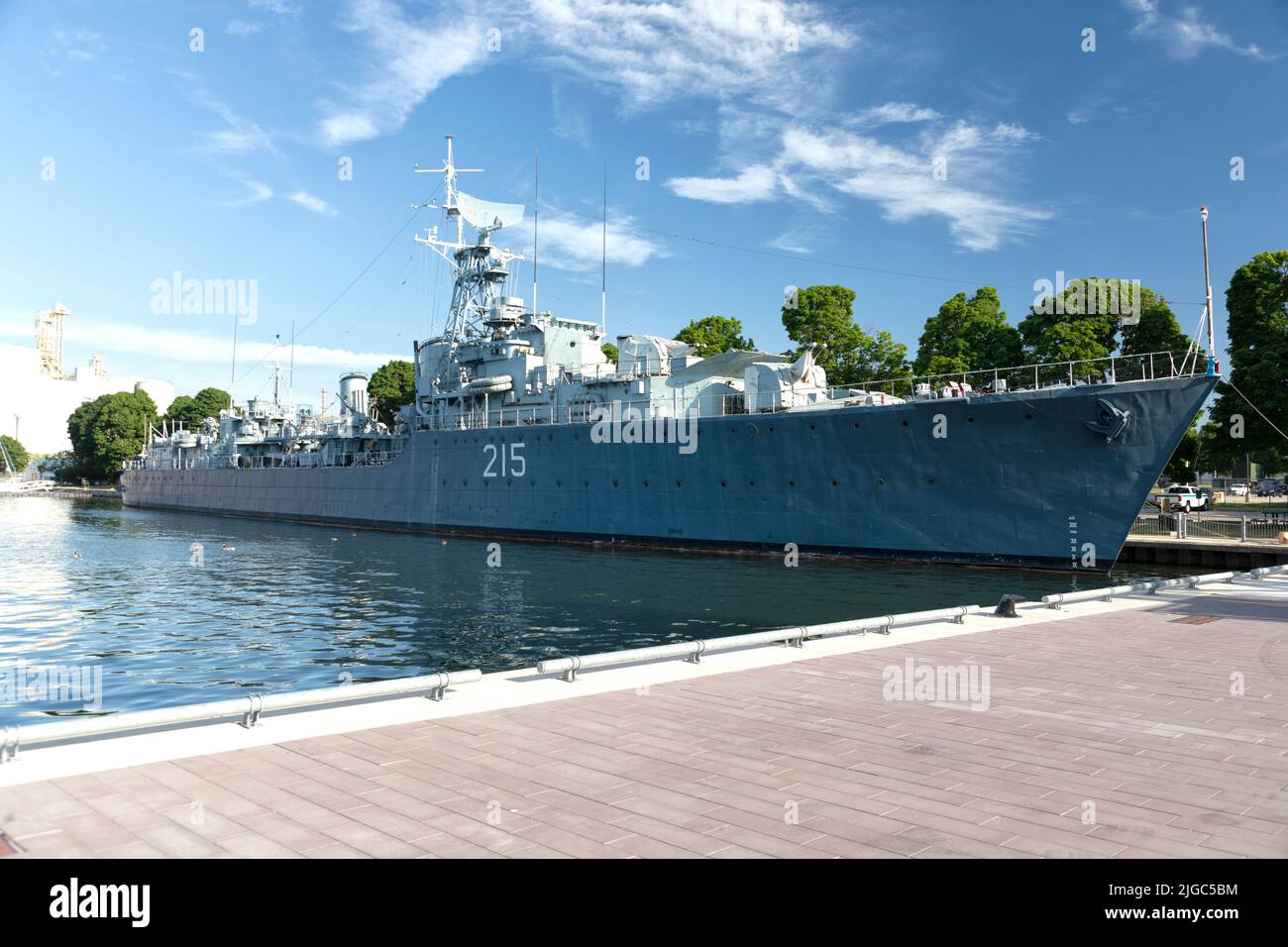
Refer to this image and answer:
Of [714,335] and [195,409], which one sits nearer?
[714,335]

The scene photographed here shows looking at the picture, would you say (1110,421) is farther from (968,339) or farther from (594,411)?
(968,339)

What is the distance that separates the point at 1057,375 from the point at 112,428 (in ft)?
387

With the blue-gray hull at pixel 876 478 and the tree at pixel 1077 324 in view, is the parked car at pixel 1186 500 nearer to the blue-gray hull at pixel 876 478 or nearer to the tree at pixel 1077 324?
the tree at pixel 1077 324

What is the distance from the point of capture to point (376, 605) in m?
20.5

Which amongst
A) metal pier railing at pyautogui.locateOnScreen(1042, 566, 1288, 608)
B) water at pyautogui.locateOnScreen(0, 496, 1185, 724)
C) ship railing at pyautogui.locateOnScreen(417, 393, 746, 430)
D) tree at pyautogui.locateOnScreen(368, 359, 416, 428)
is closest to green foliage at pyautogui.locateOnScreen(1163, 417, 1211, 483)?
water at pyautogui.locateOnScreen(0, 496, 1185, 724)

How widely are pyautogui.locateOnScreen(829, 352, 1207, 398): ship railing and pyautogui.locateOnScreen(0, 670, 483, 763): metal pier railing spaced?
65.9 ft

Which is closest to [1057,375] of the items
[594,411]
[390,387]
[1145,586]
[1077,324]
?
[1077,324]

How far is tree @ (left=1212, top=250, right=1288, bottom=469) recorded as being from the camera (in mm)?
39125

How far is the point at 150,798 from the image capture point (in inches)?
191

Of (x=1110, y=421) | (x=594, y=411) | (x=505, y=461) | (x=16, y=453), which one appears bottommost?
(x=505, y=461)

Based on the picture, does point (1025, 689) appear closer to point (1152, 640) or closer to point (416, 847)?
point (1152, 640)

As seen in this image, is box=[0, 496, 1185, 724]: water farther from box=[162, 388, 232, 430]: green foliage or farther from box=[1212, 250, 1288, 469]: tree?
box=[162, 388, 232, 430]: green foliage

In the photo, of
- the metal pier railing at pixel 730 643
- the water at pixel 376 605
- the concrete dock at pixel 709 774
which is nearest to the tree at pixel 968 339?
the water at pixel 376 605

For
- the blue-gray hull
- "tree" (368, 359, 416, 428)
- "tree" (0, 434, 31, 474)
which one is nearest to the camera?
the blue-gray hull
